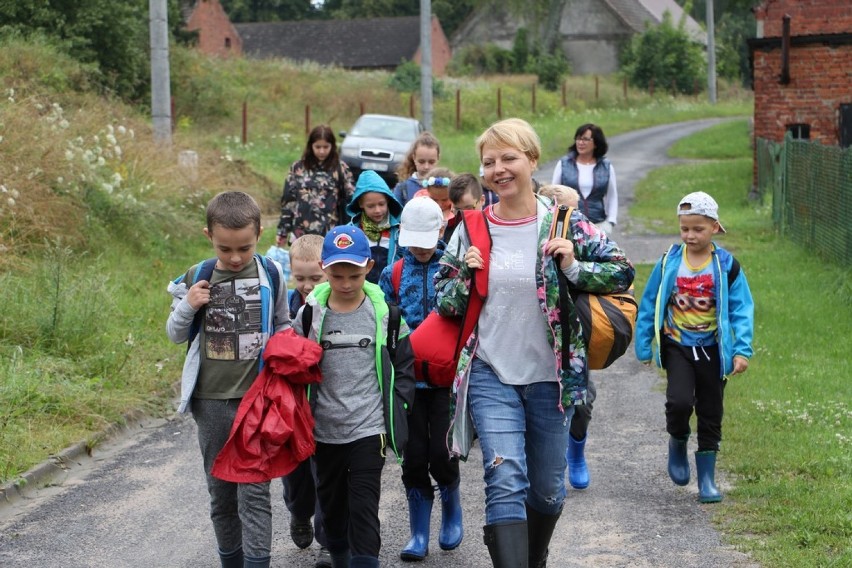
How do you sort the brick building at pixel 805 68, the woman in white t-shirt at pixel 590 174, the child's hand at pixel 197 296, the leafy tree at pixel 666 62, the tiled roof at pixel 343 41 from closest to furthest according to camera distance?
the child's hand at pixel 197 296
the woman in white t-shirt at pixel 590 174
the brick building at pixel 805 68
the leafy tree at pixel 666 62
the tiled roof at pixel 343 41

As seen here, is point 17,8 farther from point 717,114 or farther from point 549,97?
point 717,114

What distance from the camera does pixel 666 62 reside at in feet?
198

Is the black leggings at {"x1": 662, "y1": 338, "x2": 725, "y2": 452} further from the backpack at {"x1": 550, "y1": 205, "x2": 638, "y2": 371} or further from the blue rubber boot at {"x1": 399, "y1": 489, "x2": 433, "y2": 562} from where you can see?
the backpack at {"x1": 550, "y1": 205, "x2": 638, "y2": 371}

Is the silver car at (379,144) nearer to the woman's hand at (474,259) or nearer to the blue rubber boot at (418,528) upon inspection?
the blue rubber boot at (418,528)

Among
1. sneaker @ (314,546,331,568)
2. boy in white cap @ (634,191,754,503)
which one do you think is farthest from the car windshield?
sneaker @ (314,546,331,568)

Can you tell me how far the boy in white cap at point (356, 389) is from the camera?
491cm

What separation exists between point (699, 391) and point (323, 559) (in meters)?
2.34

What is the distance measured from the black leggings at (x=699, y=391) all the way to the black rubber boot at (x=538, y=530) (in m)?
1.85

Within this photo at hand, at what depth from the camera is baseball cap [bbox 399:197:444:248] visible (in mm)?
5613

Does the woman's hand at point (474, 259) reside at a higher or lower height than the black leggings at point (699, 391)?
higher

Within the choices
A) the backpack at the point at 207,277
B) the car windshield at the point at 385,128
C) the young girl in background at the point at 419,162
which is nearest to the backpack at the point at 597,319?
the backpack at the point at 207,277

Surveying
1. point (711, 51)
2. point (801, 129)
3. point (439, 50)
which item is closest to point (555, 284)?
point (801, 129)

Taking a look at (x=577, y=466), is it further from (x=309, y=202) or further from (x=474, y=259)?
(x=309, y=202)

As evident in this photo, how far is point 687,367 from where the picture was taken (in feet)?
21.5
